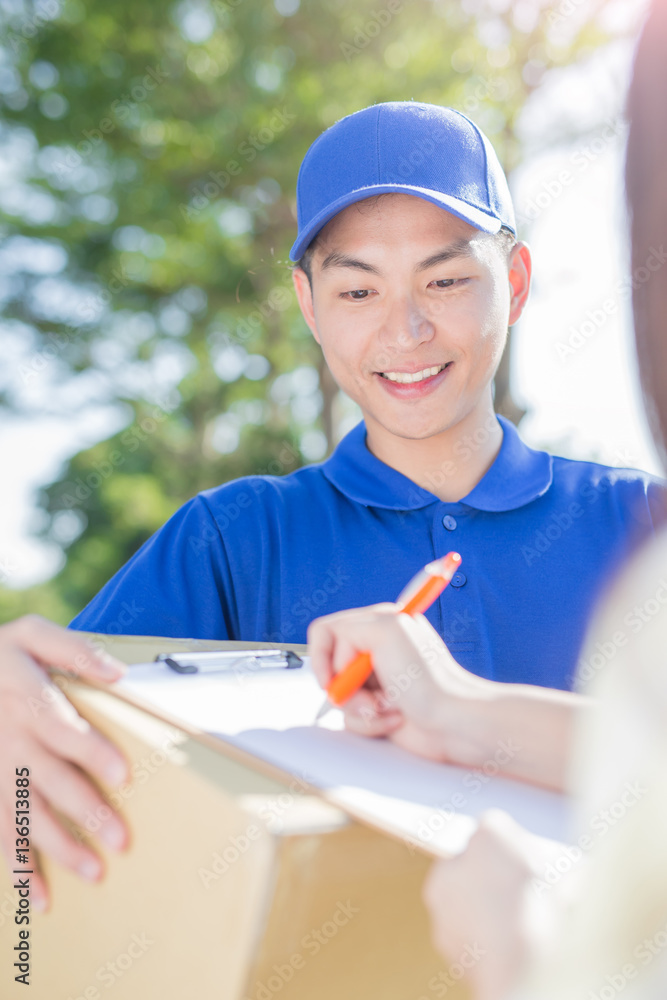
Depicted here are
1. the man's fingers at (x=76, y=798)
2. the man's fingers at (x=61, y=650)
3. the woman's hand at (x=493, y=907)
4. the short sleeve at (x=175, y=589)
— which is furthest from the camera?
the short sleeve at (x=175, y=589)

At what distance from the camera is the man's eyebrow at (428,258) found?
1.11 m

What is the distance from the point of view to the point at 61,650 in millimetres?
691

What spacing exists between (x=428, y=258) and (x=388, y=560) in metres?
0.42

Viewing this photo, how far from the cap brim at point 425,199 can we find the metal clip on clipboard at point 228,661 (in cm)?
63

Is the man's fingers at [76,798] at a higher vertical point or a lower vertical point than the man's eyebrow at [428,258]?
lower

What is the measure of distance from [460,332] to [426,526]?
11.1 inches

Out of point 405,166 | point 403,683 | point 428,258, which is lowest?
point 403,683

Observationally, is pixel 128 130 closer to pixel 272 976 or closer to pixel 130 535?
pixel 130 535

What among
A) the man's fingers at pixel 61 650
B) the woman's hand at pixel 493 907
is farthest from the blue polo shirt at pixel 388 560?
the woman's hand at pixel 493 907

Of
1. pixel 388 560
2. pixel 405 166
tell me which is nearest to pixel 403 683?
pixel 388 560

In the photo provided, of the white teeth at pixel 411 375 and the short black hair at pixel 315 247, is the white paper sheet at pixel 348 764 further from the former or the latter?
→ the short black hair at pixel 315 247

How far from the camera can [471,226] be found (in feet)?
3.76

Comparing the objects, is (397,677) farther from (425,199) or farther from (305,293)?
(305,293)

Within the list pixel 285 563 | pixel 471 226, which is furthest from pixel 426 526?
pixel 471 226
